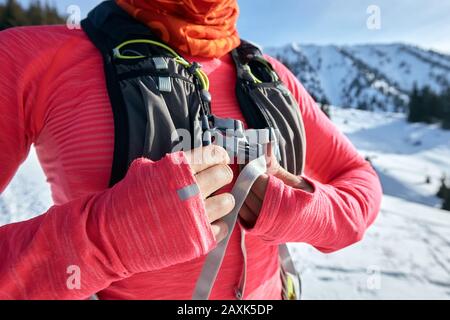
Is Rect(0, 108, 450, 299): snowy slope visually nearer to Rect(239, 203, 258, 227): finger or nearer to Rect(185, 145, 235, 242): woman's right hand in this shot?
Rect(239, 203, 258, 227): finger

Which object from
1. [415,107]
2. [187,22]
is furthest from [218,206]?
[415,107]

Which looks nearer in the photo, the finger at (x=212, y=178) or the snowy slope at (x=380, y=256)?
the finger at (x=212, y=178)

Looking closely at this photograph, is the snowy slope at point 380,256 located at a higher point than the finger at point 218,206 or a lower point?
lower

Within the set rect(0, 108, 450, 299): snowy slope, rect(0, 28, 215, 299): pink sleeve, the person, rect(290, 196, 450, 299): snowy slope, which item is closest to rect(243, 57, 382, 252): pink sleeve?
the person

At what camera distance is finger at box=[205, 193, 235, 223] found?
27.4 inches

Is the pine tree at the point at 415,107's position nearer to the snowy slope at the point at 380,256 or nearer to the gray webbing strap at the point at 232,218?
the snowy slope at the point at 380,256

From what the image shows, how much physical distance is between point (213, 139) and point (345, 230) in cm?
45

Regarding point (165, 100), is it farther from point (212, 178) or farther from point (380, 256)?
point (380, 256)

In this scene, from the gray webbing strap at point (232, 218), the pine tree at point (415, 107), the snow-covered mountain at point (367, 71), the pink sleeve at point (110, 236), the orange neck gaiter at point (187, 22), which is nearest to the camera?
the pink sleeve at point (110, 236)

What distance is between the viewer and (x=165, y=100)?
85 centimetres

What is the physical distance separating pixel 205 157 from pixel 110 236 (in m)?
0.24

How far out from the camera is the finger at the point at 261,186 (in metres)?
0.79

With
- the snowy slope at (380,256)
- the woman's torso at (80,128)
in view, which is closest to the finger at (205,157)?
the woman's torso at (80,128)

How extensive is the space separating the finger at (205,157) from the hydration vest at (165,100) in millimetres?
90
